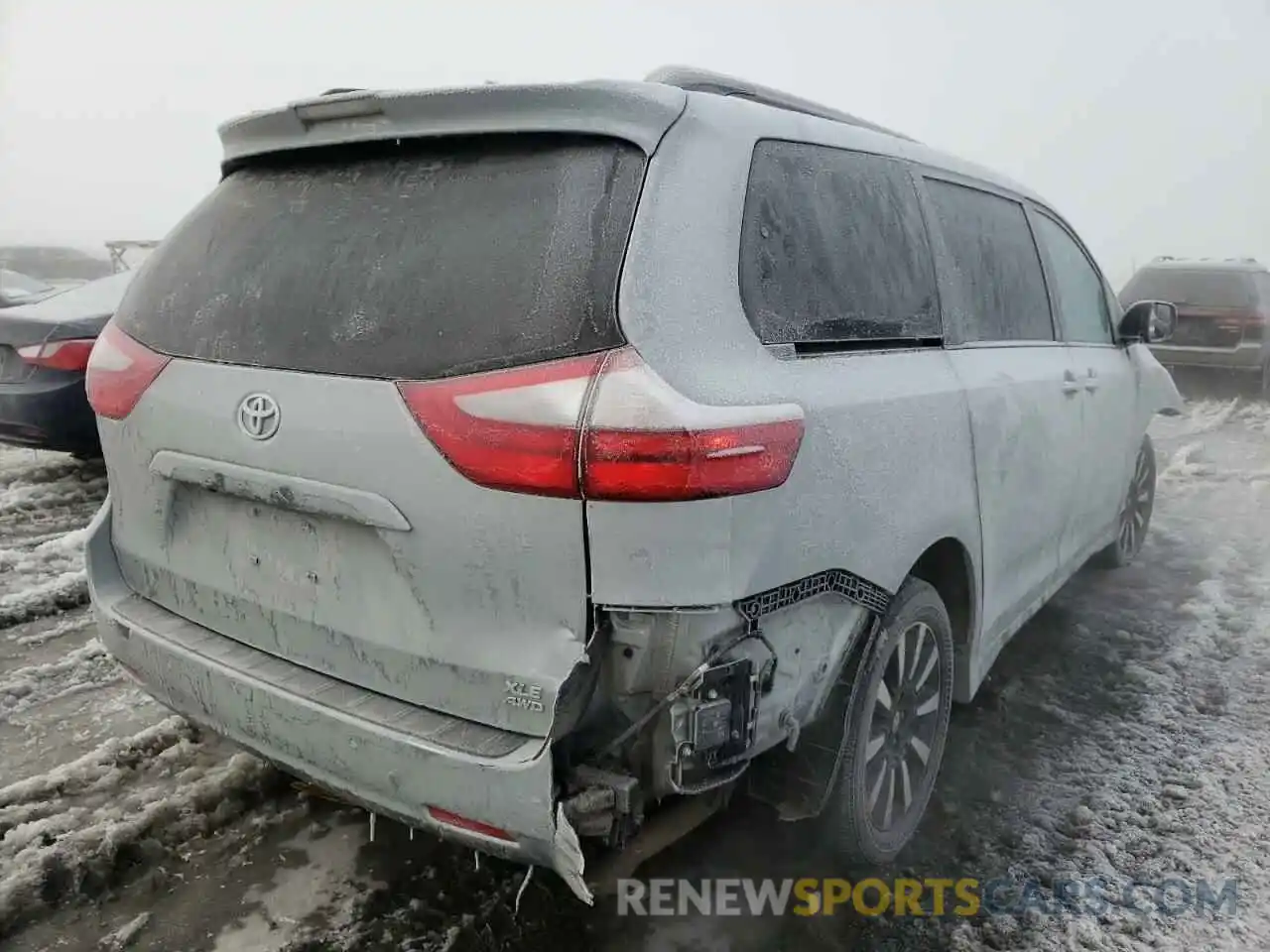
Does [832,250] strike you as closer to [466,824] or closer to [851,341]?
[851,341]

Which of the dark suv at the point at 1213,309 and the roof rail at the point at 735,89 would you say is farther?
the dark suv at the point at 1213,309

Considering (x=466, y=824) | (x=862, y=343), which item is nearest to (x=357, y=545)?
(x=466, y=824)

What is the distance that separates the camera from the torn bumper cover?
68.7 inches

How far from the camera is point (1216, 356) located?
11219 millimetres

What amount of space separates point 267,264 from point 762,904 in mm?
2063

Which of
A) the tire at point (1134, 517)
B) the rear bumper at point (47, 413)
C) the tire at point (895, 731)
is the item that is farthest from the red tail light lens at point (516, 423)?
the rear bumper at point (47, 413)

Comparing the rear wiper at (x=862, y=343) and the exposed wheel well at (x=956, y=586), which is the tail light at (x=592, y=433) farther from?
the exposed wheel well at (x=956, y=586)

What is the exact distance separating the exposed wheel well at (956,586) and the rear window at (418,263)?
4.43 ft

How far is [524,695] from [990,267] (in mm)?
2329

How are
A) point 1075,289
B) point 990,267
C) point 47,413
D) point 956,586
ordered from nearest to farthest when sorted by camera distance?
point 956,586, point 990,267, point 1075,289, point 47,413

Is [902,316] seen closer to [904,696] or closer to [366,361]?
[904,696]

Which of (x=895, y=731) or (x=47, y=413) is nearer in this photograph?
(x=895, y=731)

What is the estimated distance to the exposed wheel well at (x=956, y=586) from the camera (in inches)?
107

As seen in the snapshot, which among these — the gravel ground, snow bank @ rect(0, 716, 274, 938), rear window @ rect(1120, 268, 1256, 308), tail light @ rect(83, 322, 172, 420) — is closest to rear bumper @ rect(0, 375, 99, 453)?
the gravel ground
